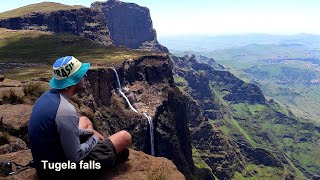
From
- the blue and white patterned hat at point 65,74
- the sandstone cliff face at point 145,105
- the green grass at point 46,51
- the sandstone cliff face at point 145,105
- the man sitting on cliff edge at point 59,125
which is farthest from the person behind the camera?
the green grass at point 46,51

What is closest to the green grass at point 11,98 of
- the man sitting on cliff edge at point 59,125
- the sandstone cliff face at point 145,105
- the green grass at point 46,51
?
the man sitting on cliff edge at point 59,125

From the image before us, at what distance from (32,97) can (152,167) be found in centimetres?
1743

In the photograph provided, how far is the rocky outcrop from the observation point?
1594cm

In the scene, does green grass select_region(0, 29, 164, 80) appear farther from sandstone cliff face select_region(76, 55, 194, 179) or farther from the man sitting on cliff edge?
the man sitting on cliff edge

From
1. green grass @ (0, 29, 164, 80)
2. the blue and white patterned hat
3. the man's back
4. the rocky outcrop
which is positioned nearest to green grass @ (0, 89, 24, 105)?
the rocky outcrop

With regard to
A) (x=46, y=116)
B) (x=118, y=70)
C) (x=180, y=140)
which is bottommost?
(x=180, y=140)

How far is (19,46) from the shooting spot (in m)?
153

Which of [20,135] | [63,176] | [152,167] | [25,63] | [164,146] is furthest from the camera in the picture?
[25,63]

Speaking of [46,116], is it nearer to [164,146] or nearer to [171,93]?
[164,146]

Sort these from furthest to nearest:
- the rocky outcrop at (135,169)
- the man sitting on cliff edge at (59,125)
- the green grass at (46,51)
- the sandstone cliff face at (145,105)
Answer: the green grass at (46,51), the sandstone cliff face at (145,105), the rocky outcrop at (135,169), the man sitting on cliff edge at (59,125)

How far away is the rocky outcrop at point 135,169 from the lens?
52.3ft

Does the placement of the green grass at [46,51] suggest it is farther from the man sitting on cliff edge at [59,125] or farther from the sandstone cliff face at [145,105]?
the man sitting on cliff edge at [59,125]

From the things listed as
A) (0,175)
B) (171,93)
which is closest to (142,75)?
(171,93)

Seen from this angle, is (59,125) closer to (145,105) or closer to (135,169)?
(135,169)
